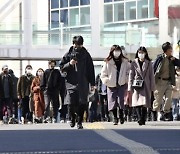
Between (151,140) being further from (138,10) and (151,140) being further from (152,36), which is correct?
(138,10)

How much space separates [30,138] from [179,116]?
11324mm

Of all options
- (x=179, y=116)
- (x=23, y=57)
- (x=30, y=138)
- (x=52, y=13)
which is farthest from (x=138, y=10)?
(x=30, y=138)

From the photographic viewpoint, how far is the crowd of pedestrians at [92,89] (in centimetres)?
1435

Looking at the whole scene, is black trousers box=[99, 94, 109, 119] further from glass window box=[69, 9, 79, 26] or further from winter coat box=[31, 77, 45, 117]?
glass window box=[69, 9, 79, 26]

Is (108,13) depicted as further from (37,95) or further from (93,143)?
(93,143)

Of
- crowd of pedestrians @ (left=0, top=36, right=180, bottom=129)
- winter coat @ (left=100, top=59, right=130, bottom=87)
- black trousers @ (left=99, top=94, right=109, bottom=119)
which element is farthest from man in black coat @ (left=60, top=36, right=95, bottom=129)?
black trousers @ (left=99, top=94, right=109, bottom=119)

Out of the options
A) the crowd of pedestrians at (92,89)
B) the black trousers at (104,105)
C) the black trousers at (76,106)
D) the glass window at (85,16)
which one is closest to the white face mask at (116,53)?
the crowd of pedestrians at (92,89)

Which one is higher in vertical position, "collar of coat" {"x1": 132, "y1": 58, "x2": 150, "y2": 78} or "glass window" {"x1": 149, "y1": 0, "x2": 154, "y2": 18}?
"glass window" {"x1": 149, "y1": 0, "x2": 154, "y2": 18}

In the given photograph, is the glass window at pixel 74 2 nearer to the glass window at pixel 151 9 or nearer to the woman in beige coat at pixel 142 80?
the glass window at pixel 151 9

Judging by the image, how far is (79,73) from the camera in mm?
14266

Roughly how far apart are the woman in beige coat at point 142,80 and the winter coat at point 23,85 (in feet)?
19.1

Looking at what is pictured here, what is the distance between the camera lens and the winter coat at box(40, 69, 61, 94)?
2066 centimetres

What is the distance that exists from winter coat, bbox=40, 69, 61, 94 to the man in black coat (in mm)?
6179

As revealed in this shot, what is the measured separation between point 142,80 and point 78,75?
210cm
